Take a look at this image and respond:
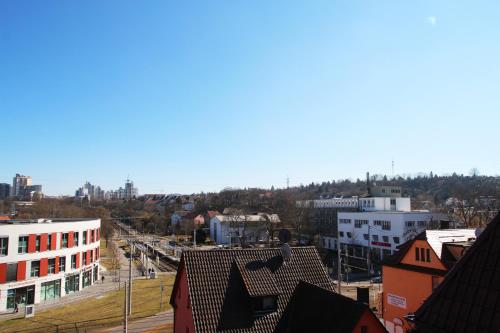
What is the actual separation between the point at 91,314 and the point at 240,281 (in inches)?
1028

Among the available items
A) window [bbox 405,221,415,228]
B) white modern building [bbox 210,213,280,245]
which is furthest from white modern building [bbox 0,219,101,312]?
window [bbox 405,221,415,228]

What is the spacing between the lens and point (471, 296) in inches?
310

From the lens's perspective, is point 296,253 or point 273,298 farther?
point 296,253

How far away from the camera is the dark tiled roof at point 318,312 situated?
46.8 ft

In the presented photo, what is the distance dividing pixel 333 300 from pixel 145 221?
129363 millimetres

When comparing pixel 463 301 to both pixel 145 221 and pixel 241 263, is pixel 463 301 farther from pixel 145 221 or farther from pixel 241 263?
pixel 145 221

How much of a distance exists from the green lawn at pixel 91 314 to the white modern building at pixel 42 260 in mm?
6283

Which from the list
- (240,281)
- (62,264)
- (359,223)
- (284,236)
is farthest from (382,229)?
(240,281)

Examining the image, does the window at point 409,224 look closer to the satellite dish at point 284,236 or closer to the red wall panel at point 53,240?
the satellite dish at point 284,236

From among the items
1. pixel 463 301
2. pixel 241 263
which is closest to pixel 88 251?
pixel 241 263

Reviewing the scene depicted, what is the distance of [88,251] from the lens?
5647 centimetres

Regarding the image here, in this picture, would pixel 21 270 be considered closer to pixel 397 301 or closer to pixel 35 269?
pixel 35 269

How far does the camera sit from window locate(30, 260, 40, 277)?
46.1 meters

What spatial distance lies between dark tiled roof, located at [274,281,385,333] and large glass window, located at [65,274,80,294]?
43.4m
